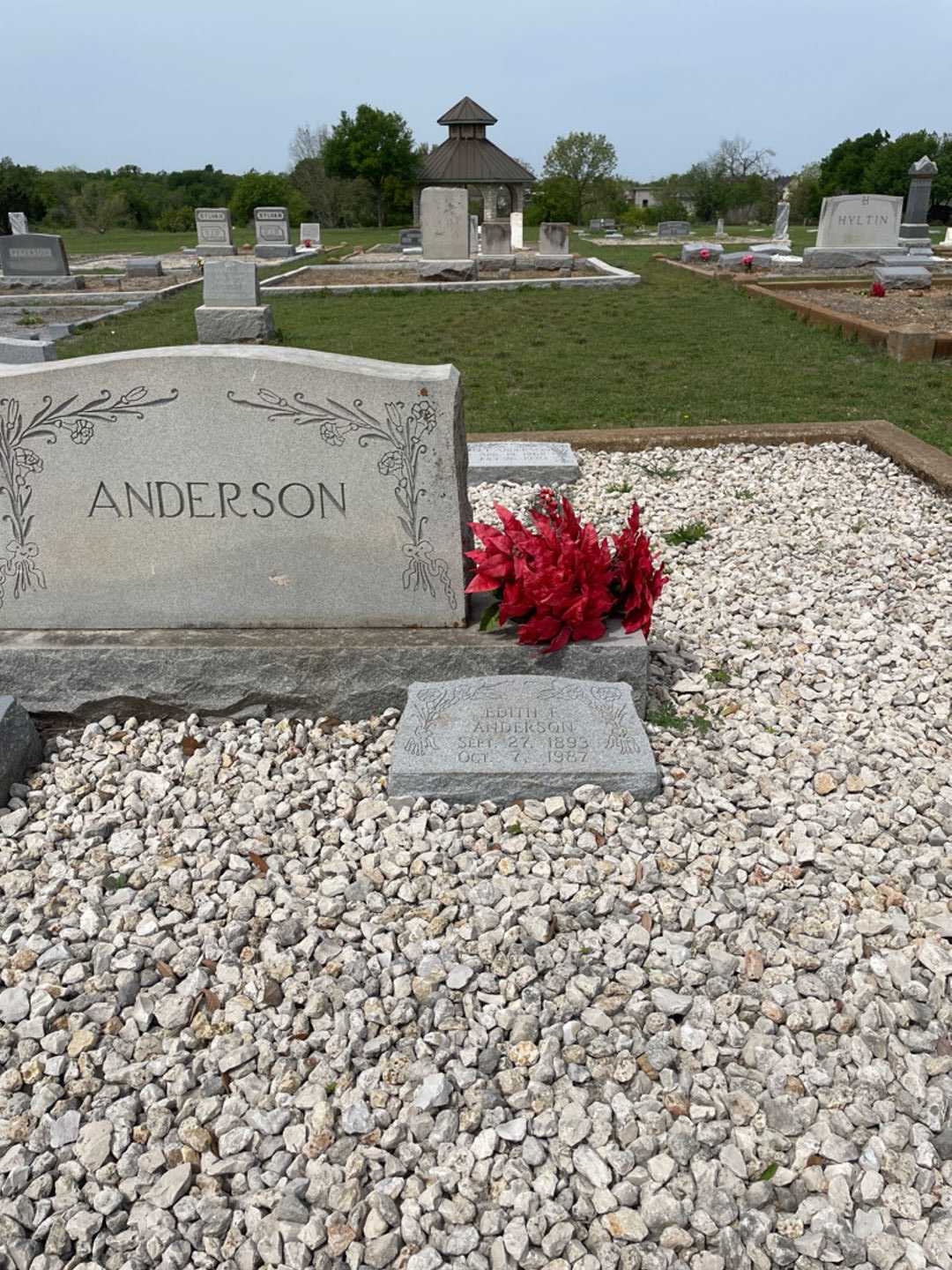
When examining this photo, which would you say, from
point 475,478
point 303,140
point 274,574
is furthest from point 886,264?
point 303,140

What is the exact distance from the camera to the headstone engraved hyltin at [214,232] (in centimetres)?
2903

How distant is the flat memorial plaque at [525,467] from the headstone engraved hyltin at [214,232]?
25.9 meters

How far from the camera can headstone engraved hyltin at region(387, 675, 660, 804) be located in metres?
3.12

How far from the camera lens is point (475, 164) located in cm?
5012

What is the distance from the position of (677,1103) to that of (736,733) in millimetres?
1636

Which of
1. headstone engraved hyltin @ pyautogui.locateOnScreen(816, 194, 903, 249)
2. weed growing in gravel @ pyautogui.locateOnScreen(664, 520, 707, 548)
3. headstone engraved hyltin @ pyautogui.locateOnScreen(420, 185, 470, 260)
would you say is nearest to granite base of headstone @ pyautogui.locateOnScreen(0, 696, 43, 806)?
weed growing in gravel @ pyautogui.locateOnScreen(664, 520, 707, 548)

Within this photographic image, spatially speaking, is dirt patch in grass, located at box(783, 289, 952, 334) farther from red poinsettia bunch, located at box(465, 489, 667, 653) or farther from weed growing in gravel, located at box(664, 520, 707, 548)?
red poinsettia bunch, located at box(465, 489, 667, 653)

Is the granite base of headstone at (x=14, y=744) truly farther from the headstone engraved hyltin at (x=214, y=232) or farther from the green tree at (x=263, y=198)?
the green tree at (x=263, y=198)

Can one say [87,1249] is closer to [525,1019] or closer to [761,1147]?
[525,1019]

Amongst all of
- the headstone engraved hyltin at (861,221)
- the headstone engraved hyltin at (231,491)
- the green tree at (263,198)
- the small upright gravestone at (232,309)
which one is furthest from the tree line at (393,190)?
the headstone engraved hyltin at (231,491)

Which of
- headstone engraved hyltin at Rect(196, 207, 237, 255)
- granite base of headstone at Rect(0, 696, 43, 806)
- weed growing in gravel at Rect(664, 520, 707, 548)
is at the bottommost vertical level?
granite base of headstone at Rect(0, 696, 43, 806)

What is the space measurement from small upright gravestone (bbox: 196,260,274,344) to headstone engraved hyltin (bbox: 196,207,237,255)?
18.0m

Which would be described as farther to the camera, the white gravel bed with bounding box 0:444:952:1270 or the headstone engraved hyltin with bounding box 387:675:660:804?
the headstone engraved hyltin with bounding box 387:675:660:804

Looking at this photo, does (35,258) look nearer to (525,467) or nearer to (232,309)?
(232,309)
